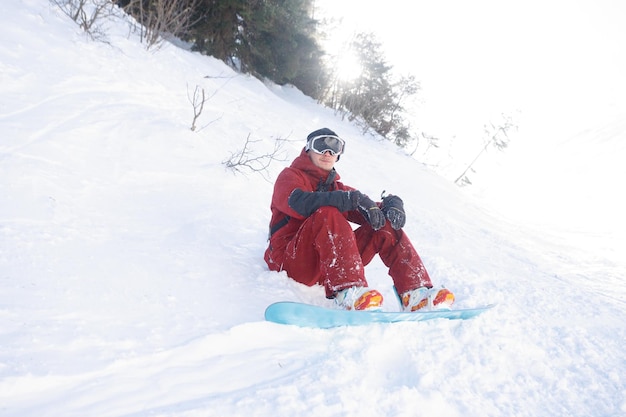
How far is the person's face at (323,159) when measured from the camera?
259 cm

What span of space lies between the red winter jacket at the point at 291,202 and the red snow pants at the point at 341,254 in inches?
2.7

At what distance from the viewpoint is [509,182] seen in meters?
29.0

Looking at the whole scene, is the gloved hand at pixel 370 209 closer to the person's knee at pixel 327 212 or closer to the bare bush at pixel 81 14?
the person's knee at pixel 327 212

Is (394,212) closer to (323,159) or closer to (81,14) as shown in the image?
(323,159)

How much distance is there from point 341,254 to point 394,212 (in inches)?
18.5

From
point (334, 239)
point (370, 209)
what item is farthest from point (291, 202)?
point (370, 209)

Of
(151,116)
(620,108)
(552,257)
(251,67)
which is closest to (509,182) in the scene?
(251,67)

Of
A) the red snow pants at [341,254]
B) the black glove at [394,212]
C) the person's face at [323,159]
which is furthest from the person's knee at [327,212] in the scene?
the person's face at [323,159]

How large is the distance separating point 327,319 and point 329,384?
404 millimetres

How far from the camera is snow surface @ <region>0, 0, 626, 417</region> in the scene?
1.39 m

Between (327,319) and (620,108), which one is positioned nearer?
(327,319)

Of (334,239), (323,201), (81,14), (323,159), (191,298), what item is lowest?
(191,298)

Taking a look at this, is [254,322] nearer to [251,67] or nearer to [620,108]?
[251,67]

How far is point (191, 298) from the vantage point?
1.97 meters
